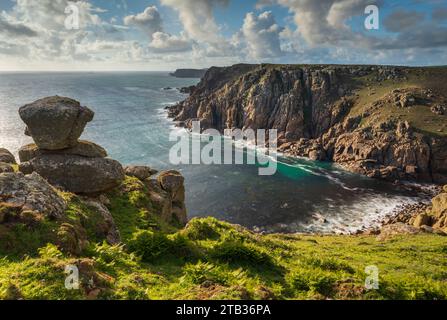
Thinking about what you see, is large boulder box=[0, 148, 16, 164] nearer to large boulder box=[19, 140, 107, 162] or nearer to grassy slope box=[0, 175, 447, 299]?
large boulder box=[19, 140, 107, 162]

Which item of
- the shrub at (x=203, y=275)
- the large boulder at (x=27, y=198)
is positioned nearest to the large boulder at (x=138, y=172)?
the large boulder at (x=27, y=198)

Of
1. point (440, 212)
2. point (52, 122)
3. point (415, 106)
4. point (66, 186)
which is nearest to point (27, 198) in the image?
point (66, 186)

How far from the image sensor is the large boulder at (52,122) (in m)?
24.7

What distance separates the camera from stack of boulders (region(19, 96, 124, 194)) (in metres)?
24.6

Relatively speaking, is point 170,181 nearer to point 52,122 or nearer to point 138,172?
point 138,172

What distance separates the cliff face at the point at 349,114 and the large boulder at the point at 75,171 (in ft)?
267

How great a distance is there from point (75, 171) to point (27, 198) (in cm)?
867

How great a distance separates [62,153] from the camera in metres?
25.9

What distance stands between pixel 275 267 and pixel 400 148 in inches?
3589

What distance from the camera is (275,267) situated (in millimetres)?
16672

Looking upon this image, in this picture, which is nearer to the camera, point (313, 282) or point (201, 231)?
point (313, 282)

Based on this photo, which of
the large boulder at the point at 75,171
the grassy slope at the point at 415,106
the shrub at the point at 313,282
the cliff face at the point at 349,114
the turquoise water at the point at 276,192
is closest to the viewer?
the shrub at the point at 313,282

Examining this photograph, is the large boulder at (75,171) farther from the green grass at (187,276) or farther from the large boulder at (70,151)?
the green grass at (187,276)
